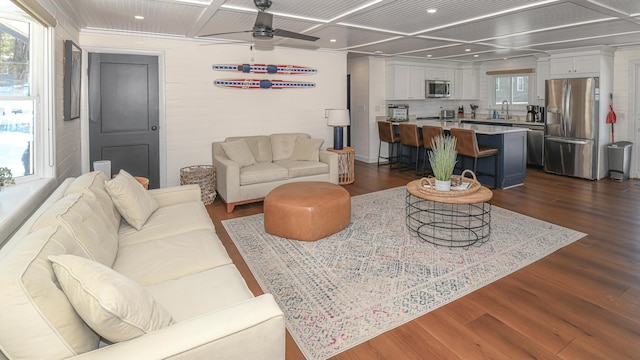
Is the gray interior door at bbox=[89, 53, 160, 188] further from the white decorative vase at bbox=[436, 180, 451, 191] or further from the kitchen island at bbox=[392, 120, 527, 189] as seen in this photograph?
the kitchen island at bbox=[392, 120, 527, 189]

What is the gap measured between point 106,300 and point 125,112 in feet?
15.0

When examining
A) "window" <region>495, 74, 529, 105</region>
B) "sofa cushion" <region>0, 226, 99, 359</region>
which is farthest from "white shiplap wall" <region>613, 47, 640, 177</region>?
"sofa cushion" <region>0, 226, 99, 359</region>

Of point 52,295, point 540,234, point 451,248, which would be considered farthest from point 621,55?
point 52,295

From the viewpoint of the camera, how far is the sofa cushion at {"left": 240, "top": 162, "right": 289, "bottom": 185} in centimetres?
478

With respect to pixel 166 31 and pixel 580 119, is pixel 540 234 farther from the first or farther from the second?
pixel 166 31

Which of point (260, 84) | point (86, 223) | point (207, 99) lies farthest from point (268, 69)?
point (86, 223)

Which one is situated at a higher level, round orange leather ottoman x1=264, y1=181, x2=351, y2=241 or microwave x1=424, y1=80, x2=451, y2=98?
microwave x1=424, y1=80, x2=451, y2=98

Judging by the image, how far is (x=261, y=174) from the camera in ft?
16.0

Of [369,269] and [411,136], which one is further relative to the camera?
[411,136]

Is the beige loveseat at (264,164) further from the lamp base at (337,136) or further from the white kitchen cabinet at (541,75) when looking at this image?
the white kitchen cabinet at (541,75)

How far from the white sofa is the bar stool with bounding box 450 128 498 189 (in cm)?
439

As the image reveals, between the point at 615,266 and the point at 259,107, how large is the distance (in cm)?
490

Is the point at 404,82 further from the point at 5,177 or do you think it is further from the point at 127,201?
the point at 5,177

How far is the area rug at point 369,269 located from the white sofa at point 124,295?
67 centimetres
